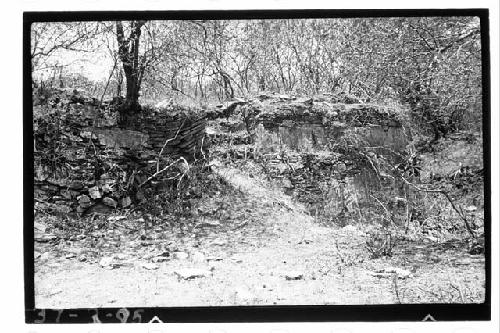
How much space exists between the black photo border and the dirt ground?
0.13 ft

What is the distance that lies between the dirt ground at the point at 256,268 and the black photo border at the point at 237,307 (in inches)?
1.6

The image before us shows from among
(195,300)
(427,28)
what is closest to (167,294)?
(195,300)

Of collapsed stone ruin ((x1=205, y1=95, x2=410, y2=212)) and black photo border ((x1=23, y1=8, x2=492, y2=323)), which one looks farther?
collapsed stone ruin ((x1=205, y1=95, x2=410, y2=212))

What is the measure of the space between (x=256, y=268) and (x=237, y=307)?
0.83ft

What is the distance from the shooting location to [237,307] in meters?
3.02

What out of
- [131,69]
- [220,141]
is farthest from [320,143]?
[131,69]

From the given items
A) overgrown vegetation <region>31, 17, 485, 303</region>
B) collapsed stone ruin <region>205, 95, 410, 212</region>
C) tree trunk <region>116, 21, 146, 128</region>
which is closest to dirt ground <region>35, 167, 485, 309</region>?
A: overgrown vegetation <region>31, 17, 485, 303</region>

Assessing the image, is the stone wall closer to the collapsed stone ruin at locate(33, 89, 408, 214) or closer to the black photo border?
the collapsed stone ruin at locate(33, 89, 408, 214)

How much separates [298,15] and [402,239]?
1.50 meters

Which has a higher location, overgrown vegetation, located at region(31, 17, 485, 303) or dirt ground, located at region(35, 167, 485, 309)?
overgrown vegetation, located at region(31, 17, 485, 303)

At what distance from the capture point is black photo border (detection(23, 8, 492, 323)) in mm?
3018

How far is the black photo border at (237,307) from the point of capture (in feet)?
9.90

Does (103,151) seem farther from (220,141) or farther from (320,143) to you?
(320,143)

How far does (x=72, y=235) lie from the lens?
10.1ft
